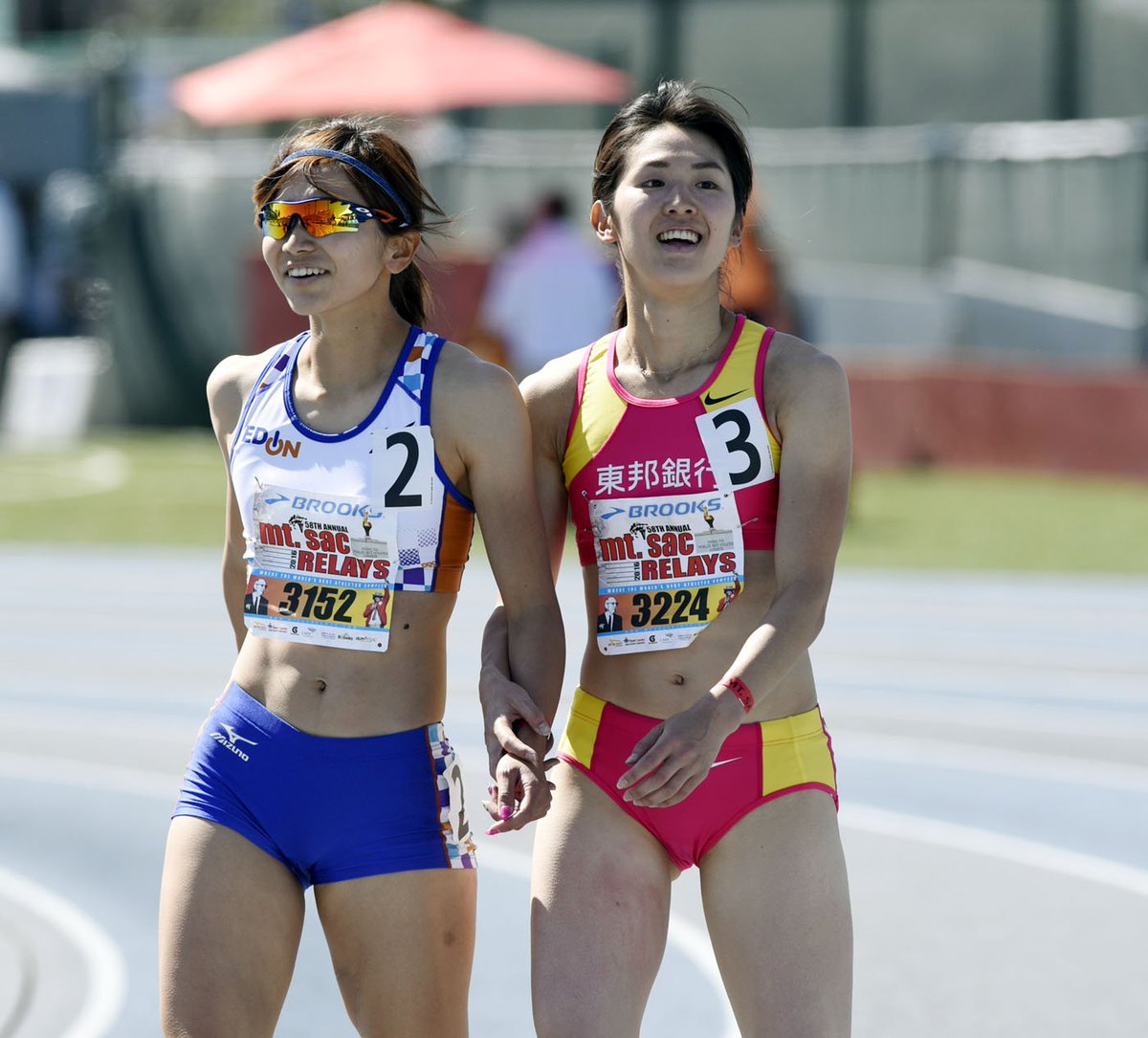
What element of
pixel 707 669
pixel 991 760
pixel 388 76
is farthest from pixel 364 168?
pixel 388 76

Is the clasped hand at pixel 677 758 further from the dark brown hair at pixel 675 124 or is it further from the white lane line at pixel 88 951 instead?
the white lane line at pixel 88 951

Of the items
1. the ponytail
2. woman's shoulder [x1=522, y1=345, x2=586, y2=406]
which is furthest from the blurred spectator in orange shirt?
woman's shoulder [x1=522, y1=345, x2=586, y2=406]

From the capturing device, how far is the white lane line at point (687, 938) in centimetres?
544

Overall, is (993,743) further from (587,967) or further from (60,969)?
(587,967)

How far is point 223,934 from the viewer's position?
3.62 m

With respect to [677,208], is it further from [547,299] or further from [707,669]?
[547,299]

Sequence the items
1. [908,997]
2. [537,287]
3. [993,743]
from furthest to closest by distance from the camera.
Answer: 1. [537,287]
2. [993,743]
3. [908,997]

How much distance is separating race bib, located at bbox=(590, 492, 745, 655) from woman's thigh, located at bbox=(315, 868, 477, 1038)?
553mm

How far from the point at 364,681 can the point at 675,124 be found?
3.65 feet

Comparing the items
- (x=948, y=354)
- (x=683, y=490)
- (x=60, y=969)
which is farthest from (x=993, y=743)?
(x=948, y=354)

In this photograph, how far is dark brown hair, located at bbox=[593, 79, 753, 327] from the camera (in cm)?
375

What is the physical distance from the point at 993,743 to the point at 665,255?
17.7 feet

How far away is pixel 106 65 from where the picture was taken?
931 inches

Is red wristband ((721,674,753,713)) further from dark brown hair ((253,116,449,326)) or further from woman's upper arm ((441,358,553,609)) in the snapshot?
dark brown hair ((253,116,449,326))
